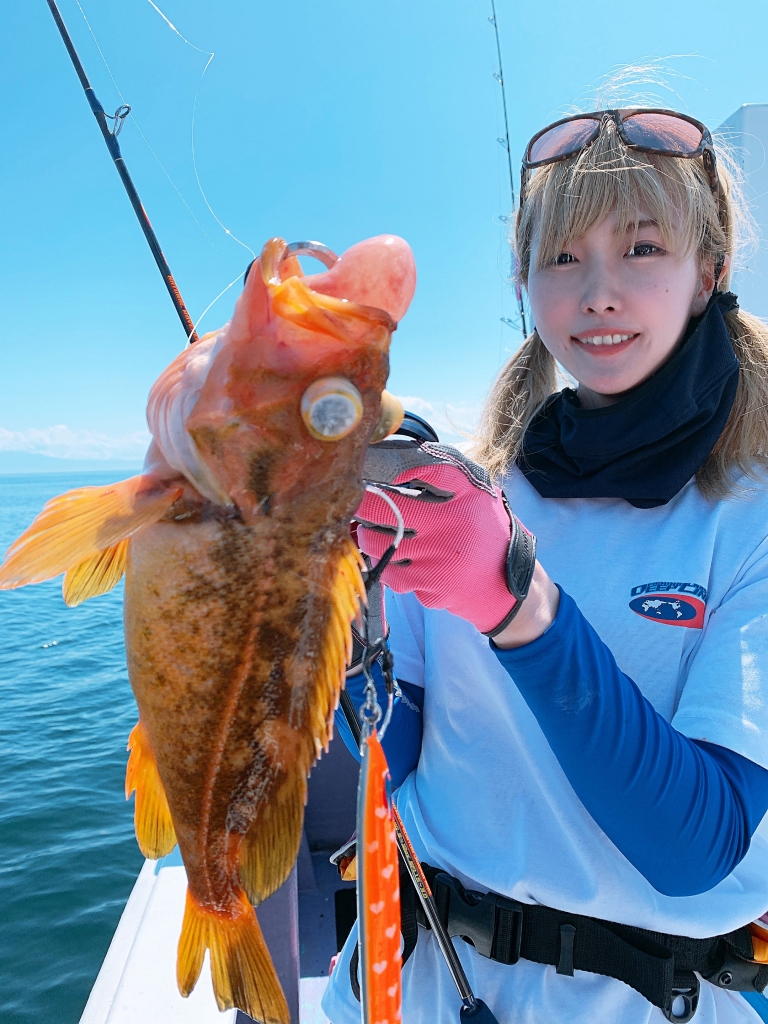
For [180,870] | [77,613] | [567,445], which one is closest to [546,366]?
[567,445]

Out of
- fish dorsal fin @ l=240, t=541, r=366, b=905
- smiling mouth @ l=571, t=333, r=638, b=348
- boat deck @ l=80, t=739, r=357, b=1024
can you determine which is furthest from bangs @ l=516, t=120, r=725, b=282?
boat deck @ l=80, t=739, r=357, b=1024

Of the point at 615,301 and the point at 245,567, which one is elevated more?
the point at 615,301

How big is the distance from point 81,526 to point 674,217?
1.88 metres

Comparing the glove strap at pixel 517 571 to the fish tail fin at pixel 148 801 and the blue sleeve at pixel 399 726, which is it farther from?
the fish tail fin at pixel 148 801

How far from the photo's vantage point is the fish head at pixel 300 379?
45.3 inches

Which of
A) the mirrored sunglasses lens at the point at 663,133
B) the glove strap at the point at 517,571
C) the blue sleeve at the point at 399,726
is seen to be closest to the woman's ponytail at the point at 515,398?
the mirrored sunglasses lens at the point at 663,133

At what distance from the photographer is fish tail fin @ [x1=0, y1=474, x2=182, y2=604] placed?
3.68 feet

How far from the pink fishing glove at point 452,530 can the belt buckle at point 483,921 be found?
893 millimetres

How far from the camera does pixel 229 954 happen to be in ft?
4.31

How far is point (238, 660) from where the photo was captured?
1.26 meters

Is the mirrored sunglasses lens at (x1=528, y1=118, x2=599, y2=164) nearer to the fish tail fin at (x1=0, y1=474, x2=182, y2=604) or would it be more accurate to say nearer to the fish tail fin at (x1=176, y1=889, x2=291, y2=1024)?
the fish tail fin at (x1=0, y1=474, x2=182, y2=604)

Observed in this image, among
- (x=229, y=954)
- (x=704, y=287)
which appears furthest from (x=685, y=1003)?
(x=704, y=287)

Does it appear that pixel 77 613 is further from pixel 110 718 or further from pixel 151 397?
pixel 151 397

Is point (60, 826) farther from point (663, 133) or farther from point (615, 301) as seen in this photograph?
point (663, 133)
